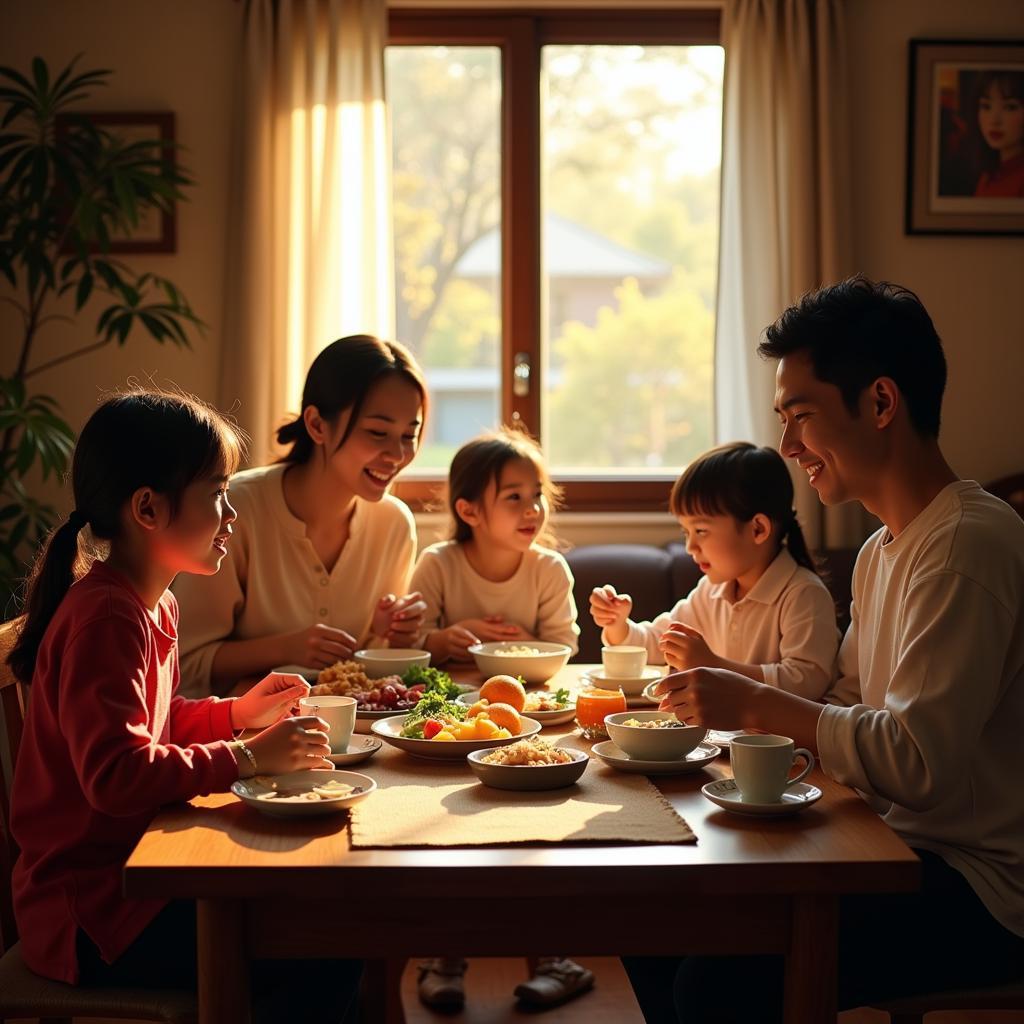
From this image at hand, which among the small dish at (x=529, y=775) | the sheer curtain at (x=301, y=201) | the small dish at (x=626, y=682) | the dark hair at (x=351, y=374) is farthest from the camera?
the sheer curtain at (x=301, y=201)

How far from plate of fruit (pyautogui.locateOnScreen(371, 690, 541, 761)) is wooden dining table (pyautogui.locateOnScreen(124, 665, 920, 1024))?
0.34 m

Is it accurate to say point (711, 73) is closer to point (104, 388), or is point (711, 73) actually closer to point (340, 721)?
point (104, 388)

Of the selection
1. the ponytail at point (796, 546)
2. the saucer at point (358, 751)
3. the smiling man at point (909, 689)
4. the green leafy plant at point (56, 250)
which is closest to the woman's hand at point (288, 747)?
the saucer at point (358, 751)

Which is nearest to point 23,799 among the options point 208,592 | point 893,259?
point 208,592

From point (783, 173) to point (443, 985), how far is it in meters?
2.73

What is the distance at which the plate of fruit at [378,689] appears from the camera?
195 cm

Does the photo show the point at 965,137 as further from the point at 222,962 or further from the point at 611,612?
the point at 222,962

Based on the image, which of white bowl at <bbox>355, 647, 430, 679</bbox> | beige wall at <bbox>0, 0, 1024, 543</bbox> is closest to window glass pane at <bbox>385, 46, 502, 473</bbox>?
beige wall at <bbox>0, 0, 1024, 543</bbox>

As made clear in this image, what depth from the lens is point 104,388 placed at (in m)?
4.07

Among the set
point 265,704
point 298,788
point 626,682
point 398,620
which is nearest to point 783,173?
point 398,620

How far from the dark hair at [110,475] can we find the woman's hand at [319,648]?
64 cm

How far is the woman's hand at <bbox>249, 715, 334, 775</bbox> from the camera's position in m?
1.55

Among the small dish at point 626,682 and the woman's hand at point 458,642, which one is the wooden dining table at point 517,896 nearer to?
the small dish at point 626,682

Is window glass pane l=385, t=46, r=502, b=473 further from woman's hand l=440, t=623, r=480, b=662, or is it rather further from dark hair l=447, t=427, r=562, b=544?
woman's hand l=440, t=623, r=480, b=662
